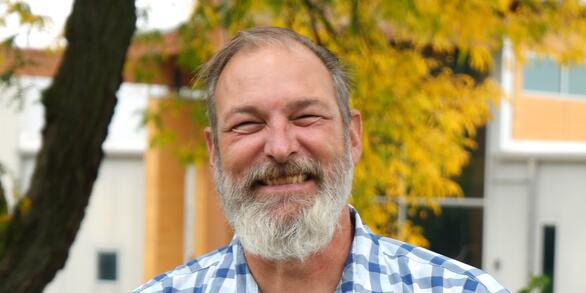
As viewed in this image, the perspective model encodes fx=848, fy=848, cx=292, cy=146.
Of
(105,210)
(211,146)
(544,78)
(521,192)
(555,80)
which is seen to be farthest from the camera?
(105,210)

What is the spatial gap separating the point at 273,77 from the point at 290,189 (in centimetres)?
27

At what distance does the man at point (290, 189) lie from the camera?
1.97 meters

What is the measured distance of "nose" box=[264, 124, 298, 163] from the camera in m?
1.94

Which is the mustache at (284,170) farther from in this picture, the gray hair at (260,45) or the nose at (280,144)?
the gray hair at (260,45)

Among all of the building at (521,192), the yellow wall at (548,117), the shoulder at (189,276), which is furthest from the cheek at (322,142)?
the yellow wall at (548,117)

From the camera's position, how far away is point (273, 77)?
200 cm

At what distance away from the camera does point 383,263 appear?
205 centimetres

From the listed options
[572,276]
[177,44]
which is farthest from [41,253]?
[572,276]

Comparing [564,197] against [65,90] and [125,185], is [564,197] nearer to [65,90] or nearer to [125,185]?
[125,185]

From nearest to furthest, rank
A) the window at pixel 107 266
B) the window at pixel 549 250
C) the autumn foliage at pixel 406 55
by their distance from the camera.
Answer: the autumn foliage at pixel 406 55 → the window at pixel 549 250 → the window at pixel 107 266

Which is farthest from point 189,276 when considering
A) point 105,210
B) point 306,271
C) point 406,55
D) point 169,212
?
point 105,210

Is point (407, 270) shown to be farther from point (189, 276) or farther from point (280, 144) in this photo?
point (189, 276)

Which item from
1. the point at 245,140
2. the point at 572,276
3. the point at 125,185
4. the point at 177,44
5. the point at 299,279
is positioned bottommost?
the point at 572,276

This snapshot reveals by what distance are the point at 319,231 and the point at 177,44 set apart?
5.81 meters
